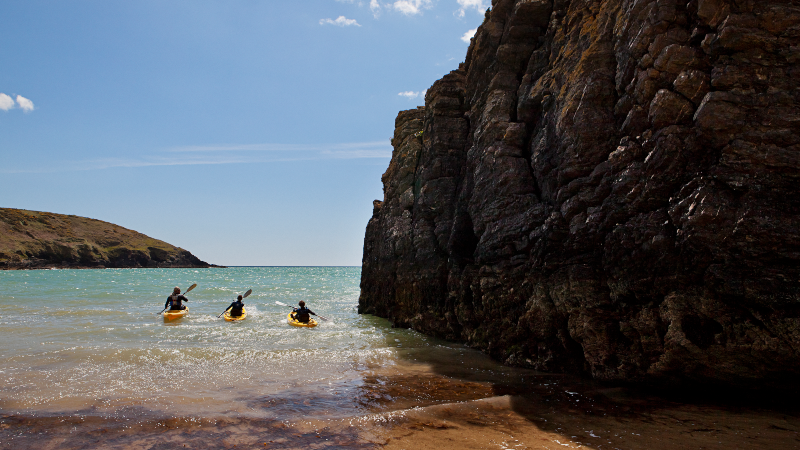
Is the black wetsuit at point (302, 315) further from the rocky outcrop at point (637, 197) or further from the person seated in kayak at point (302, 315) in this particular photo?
the rocky outcrop at point (637, 197)

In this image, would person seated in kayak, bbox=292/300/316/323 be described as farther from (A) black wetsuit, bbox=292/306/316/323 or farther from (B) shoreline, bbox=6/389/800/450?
(B) shoreline, bbox=6/389/800/450

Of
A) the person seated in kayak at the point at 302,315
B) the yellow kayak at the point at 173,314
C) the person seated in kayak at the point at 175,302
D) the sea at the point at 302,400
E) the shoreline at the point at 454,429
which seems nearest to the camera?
the shoreline at the point at 454,429

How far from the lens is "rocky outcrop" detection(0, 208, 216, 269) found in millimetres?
93938

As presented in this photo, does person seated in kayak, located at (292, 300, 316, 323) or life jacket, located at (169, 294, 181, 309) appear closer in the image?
person seated in kayak, located at (292, 300, 316, 323)

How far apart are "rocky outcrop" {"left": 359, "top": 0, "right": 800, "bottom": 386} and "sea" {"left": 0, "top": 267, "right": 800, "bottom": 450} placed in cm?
97

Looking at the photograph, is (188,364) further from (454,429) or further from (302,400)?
(454,429)

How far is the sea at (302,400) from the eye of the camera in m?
5.57

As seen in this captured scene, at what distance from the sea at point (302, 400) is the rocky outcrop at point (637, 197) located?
97 centimetres

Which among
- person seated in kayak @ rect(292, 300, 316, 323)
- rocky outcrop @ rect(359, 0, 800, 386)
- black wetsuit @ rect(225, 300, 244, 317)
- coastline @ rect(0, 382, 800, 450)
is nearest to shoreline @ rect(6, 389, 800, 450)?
coastline @ rect(0, 382, 800, 450)

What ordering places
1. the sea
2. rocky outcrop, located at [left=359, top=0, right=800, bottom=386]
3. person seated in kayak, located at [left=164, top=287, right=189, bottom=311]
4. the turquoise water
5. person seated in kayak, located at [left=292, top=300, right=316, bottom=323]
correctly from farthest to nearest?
person seated in kayak, located at [left=164, top=287, right=189, bottom=311]
person seated in kayak, located at [left=292, top=300, right=316, bottom=323]
the turquoise water
rocky outcrop, located at [left=359, top=0, right=800, bottom=386]
the sea

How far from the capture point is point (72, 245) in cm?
10244

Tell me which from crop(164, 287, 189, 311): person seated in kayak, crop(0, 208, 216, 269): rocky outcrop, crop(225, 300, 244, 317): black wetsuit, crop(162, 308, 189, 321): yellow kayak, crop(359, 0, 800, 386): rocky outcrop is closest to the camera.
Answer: crop(359, 0, 800, 386): rocky outcrop

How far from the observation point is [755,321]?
19.4 ft

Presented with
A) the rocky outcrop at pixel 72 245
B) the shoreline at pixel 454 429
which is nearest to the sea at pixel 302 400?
the shoreline at pixel 454 429
